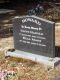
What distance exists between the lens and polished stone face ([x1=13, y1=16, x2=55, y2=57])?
7.87 metres

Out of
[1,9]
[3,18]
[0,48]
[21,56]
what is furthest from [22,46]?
[1,9]

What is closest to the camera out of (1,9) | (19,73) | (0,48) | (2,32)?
(19,73)

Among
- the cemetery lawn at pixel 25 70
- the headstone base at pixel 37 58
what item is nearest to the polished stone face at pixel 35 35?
the headstone base at pixel 37 58

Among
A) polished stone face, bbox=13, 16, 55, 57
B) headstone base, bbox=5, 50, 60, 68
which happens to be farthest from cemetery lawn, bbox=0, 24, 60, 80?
polished stone face, bbox=13, 16, 55, 57

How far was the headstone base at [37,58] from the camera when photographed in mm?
7748

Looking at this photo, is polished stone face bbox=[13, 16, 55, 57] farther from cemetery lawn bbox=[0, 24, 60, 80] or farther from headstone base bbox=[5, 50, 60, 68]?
cemetery lawn bbox=[0, 24, 60, 80]

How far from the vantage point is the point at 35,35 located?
816 centimetres

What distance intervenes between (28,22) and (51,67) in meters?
1.36

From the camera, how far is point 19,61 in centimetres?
825

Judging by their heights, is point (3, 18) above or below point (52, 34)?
below

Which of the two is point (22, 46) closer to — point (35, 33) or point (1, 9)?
point (35, 33)

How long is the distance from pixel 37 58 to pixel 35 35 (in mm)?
592

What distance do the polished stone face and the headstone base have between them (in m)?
0.10

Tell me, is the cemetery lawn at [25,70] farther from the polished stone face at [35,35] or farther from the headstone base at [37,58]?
the polished stone face at [35,35]
